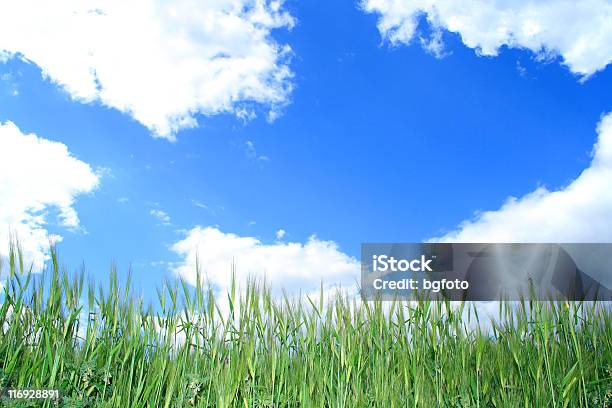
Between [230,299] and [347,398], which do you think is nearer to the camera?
[347,398]

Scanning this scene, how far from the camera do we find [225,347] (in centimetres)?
425

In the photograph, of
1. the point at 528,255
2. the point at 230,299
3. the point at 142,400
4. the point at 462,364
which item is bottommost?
the point at 142,400

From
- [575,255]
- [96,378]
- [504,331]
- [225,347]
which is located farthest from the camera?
[575,255]

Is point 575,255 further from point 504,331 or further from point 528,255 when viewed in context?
point 504,331

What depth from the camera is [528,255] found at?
6.23 m

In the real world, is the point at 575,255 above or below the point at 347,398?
above

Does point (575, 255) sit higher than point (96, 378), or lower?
higher

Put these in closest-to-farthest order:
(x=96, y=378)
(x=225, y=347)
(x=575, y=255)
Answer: (x=96, y=378), (x=225, y=347), (x=575, y=255)

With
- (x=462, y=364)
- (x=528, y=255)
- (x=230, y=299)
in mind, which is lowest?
(x=462, y=364)

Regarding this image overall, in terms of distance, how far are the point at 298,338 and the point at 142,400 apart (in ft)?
3.83

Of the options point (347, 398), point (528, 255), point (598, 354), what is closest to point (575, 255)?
point (528, 255)

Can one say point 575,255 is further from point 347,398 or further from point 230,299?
point 230,299

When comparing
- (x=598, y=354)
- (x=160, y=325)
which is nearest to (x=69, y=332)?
(x=160, y=325)

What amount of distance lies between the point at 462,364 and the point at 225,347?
5.69ft
